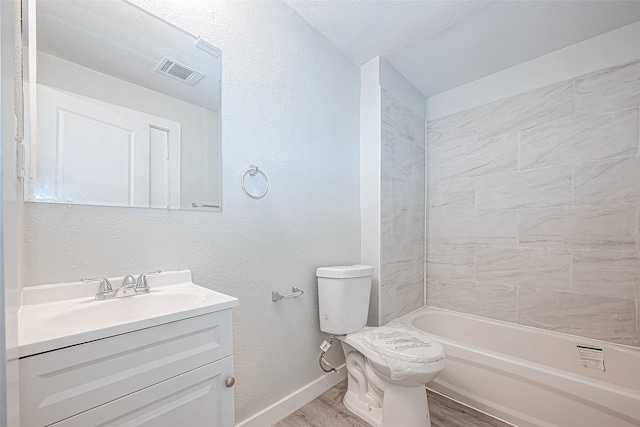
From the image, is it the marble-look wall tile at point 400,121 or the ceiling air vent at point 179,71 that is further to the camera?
the marble-look wall tile at point 400,121

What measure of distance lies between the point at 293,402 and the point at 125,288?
1154 mm

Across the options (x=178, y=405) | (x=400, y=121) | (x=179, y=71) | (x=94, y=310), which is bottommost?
(x=178, y=405)

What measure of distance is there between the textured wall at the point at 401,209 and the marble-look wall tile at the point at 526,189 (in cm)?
51

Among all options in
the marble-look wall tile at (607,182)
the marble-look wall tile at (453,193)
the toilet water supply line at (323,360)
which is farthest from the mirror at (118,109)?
the marble-look wall tile at (607,182)

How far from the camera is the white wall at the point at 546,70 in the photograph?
170 centimetres

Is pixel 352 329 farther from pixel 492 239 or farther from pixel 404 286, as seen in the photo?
pixel 492 239

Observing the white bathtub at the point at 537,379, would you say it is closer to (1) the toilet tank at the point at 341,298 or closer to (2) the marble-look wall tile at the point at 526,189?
(1) the toilet tank at the point at 341,298

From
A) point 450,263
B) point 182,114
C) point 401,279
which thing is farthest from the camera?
point 450,263

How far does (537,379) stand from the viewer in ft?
4.58

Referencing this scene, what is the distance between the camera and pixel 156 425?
2.43 ft

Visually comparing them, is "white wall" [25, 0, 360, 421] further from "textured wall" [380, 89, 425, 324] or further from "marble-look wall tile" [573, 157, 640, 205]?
"marble-look wall tile" [573, 157, 640, 205]

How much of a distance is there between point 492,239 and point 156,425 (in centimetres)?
233

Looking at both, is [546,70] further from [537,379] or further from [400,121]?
[537,379]

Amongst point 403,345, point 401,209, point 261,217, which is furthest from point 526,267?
point 261,217
